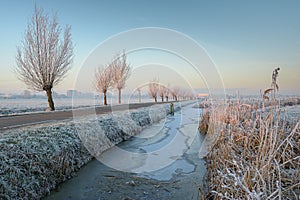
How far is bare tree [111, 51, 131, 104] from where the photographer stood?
1016 inches

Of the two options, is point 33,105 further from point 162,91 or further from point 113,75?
point 162,91

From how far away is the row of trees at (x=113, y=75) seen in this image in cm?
2477

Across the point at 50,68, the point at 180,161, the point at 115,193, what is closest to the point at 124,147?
the point at 180,161

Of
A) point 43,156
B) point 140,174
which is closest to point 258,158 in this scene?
point 140,174

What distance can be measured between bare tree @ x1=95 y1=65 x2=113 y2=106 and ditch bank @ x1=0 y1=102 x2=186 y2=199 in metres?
18.4

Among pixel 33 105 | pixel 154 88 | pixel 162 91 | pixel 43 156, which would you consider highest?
pixel 154 88

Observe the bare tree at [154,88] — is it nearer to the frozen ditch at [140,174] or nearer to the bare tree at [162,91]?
the bare tree at [162,91]

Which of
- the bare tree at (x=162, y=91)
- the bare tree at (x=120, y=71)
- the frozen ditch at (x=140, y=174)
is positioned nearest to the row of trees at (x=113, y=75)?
the bare tree at (x=120, y=71)

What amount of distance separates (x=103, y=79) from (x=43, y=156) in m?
21.4

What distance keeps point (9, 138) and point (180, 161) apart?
4746mm

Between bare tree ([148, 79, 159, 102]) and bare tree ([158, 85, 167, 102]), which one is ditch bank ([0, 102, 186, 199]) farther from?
bare tree ([158, 85, 167, 102])

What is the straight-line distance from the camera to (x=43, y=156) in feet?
13.2

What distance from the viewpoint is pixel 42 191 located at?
3646mm

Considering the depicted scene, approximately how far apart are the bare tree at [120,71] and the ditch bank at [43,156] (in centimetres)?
1937
